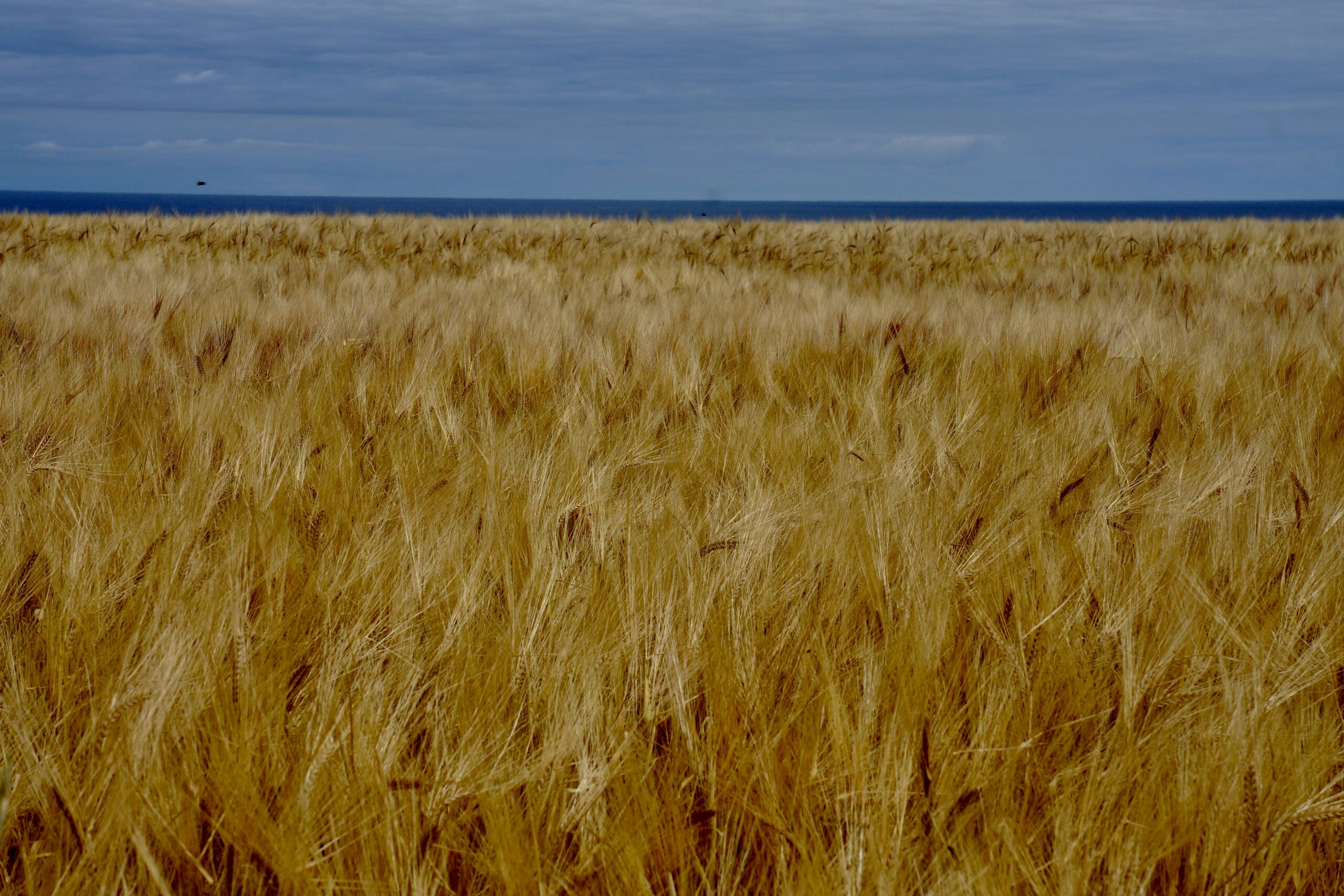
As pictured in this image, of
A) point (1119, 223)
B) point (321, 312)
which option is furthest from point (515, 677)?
point (1119, 223)

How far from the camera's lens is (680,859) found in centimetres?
90

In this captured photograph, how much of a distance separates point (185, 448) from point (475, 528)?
81cm

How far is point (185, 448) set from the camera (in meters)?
2.01

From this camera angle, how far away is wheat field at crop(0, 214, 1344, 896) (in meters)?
0.88

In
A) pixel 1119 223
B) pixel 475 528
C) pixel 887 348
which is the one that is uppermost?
pixel 1119 223

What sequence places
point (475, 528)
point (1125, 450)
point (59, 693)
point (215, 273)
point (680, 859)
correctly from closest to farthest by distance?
1. point (680, 859)
2. point (59, 693)
3. point (475, 528)
4. point (1125, 450)
5. point (215, 273)

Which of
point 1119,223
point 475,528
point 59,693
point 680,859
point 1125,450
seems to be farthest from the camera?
point 1119,223

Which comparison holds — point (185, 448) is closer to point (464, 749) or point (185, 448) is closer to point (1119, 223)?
point (464, 749)

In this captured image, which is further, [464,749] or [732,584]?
[732,584]

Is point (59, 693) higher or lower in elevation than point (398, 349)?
lower

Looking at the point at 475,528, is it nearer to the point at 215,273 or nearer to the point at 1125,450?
the point at 1125,450

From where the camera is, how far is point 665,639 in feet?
3.55

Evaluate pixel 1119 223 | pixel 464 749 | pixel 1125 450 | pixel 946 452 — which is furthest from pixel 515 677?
pixel 1119 223

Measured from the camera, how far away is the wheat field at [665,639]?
88cm
